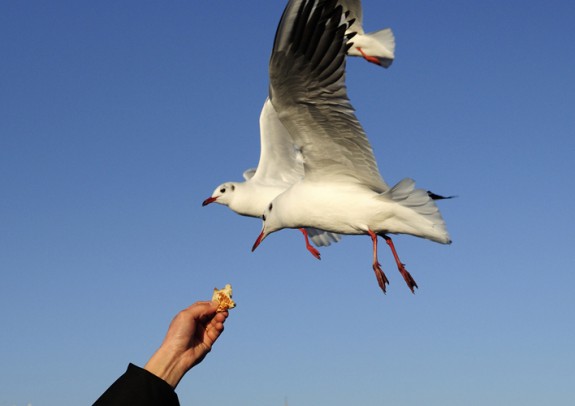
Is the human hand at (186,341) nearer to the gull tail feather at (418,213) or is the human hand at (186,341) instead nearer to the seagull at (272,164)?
the gull tail feather at (418,213)

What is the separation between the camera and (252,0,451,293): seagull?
5.39 m

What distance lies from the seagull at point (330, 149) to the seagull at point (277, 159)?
10.0ft

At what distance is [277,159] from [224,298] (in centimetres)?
762

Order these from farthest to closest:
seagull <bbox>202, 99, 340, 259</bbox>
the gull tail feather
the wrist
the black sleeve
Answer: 1. seagull <bbox>202, 99, 340, 259</bbox>
2. the gull tail feather
3. the wrist
4. the black sleeve

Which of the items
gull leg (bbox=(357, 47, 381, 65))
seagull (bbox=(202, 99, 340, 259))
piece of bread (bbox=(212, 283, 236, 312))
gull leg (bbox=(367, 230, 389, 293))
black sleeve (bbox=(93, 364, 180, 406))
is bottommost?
black sleeve (bbox=(93, 364, 180, 406))

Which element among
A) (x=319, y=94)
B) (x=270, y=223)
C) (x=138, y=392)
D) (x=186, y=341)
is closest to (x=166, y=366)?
(x=186, y=341)

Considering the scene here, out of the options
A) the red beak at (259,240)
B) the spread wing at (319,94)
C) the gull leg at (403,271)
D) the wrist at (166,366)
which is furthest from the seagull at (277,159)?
the wrist at (166,366)

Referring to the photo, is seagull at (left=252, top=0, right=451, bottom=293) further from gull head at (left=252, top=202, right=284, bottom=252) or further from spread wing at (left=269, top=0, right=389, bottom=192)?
gull head at (left=252, top=202, right=284, bottom=252)

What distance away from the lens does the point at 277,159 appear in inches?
398

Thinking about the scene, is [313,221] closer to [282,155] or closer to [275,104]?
[275,104]

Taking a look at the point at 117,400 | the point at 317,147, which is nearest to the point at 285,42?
the point at 317,147

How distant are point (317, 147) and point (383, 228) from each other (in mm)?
783

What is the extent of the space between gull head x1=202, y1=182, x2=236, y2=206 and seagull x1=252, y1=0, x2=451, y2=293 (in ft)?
13.0

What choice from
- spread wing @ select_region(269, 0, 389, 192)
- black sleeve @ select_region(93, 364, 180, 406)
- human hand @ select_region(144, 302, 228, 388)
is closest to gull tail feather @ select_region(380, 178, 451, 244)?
spread wing @ select_region(269, 0, 389, 192)
